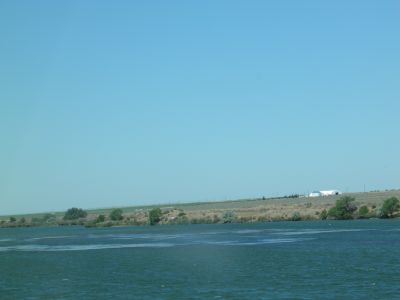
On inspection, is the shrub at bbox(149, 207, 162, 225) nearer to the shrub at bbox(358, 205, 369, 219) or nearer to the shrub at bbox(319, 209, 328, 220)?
the shrub at bbox(319, 209, 328, 220)

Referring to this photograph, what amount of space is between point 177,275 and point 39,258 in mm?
30558

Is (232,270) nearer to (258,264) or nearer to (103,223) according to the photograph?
(258,264)

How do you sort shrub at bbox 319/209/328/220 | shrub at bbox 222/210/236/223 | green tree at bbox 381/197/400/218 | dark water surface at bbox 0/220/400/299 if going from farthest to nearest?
1. shrub at bbox 222/210/236/223
2. shrub at bbox 319/209/328/220
3. green tree at bbox 381/197/400/218
4. dark water surface at bbox 0/220/400/299

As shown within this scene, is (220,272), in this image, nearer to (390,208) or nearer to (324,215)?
(390,208)

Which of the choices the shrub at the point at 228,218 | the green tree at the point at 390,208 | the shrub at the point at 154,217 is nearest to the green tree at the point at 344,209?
the green tree at the point at 390,208

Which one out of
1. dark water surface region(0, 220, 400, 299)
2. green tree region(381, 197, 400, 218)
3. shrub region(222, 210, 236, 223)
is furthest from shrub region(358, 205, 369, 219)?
dark water surface region(0, 220, 400, 299)

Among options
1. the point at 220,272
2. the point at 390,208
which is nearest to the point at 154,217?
the point at 390,208

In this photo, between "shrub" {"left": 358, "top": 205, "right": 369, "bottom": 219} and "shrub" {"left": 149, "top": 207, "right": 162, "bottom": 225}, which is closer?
"shrub" {"left": 358, "top": 205, "right": 369, "bottom": 219}

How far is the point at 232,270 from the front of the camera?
54.9 m

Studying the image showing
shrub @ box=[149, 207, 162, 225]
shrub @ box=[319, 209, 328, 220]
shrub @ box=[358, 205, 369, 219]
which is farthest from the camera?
shrub @ box=[149, 207, 162, 225]

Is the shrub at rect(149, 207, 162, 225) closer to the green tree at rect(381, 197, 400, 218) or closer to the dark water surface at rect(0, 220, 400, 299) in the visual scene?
the green tree at rect(381, 197, 400, 218)

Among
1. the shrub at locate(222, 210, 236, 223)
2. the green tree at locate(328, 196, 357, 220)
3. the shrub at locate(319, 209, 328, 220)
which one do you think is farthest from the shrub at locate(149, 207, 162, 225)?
the green tree at locate(328, 196, 357, 220)

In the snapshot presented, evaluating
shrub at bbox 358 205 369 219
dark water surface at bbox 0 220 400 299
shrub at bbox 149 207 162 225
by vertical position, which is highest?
shrub at bbox 149 207 162 225

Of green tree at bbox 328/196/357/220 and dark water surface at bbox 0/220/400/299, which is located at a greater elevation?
green tree at bbox 328/196/357/220
